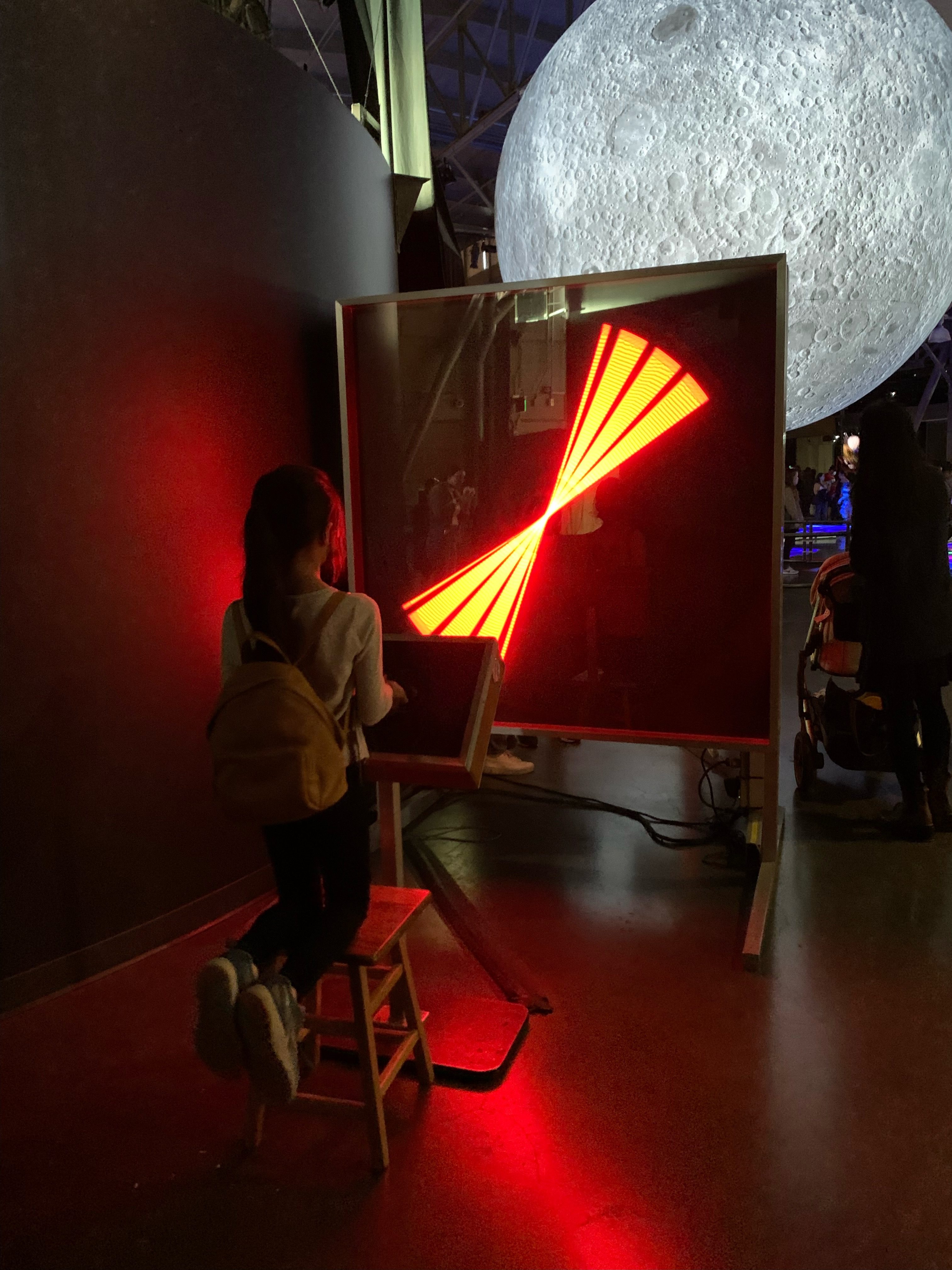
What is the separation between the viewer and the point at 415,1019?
94.8 inches

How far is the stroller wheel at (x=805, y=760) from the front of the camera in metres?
4.40

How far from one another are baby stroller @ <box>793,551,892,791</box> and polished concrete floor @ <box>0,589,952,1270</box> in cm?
81

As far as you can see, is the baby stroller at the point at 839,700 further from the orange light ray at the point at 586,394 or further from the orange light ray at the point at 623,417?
the orange light ray at the point at 586,394

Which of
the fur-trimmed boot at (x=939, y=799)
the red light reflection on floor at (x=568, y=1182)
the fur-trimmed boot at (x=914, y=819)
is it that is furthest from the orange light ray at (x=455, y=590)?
the fur-trimmed boot at (x=939, y=799)

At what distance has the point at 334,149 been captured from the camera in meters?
3.77

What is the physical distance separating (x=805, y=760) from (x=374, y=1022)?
9.07 ft

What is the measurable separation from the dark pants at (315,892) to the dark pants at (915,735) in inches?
103

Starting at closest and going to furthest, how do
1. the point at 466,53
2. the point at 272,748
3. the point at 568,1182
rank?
the point at 272,748 < the point at 568,1182 < the point at 466,53

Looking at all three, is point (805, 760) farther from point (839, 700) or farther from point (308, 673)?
point (308, 673)

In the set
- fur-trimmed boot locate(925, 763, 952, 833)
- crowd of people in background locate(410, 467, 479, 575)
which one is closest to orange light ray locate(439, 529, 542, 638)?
crowd of people in background locate(410, 467, 479, 575)

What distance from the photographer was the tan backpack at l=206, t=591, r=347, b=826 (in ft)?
6.36

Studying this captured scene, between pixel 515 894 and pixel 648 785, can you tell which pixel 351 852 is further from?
pixel 648 785

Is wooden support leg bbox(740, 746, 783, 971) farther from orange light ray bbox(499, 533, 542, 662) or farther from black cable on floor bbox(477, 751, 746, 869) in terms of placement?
orange light ray bbox(499, 533, 542, 662)

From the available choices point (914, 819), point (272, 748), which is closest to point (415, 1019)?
point (272, 748)
